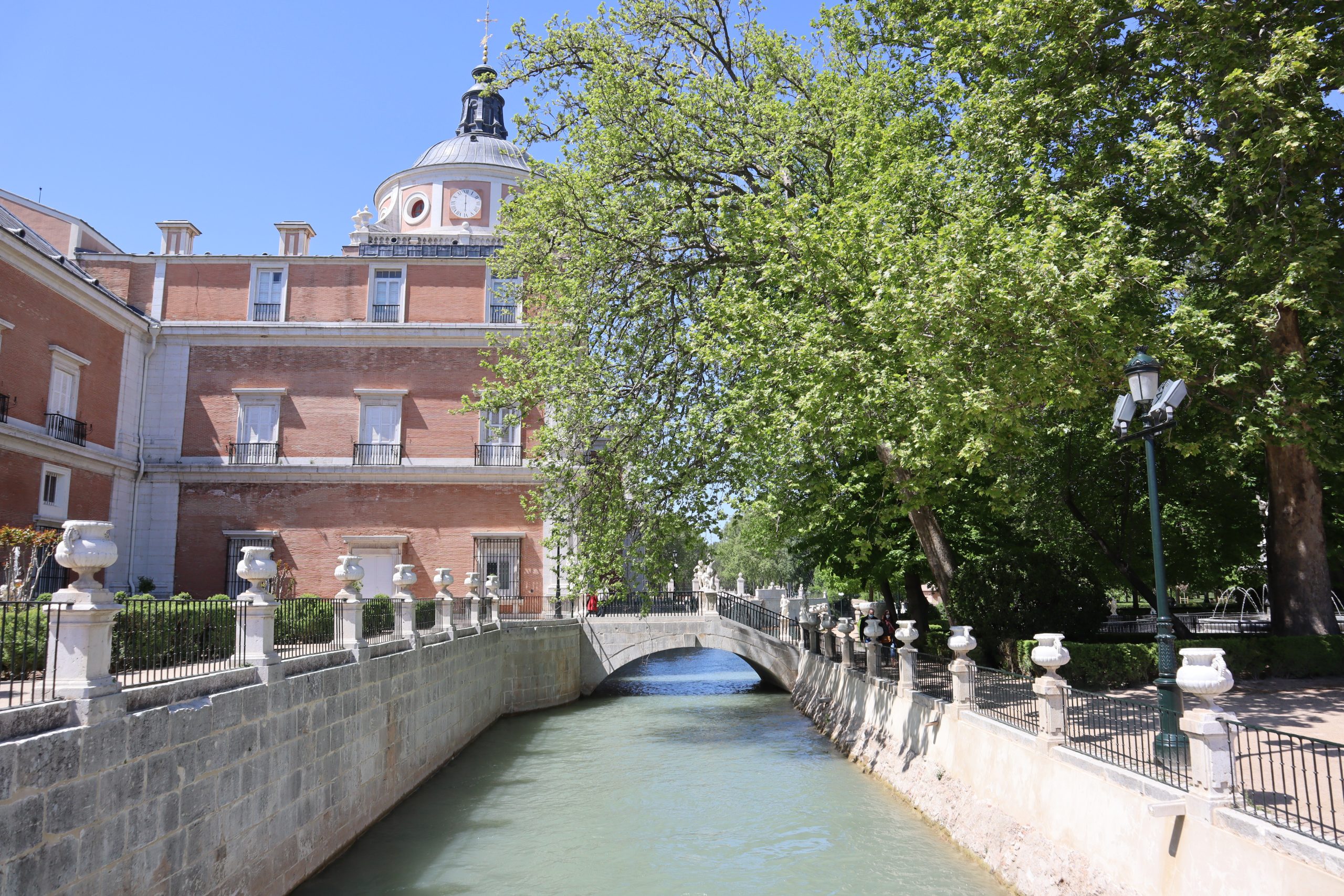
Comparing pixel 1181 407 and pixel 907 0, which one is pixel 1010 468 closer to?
pixel 1181 407

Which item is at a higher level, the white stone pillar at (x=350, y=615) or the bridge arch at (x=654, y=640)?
the white stone pillar at (x=350, y=615)

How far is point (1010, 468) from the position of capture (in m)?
21.3

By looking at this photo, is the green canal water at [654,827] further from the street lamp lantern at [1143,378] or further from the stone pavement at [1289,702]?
the street lamp lantern at [1143,378]

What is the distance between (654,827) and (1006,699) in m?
5.61

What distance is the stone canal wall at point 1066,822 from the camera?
272 inches

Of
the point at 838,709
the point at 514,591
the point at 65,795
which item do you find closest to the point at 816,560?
the point at 838,709

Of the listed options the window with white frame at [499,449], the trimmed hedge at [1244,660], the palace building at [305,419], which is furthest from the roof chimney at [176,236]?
the trimmed hedge at [1244,660]

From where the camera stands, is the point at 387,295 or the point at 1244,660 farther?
the point at 387,295

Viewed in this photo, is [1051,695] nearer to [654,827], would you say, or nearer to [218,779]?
[654,827]

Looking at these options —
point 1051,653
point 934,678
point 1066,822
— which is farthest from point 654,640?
point 1066,822

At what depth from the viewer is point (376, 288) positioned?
31.8m

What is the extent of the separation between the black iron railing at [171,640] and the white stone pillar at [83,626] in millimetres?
1005

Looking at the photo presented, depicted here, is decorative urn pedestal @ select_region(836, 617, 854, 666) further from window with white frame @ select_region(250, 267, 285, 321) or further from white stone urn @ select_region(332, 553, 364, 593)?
window with white frame @ select_region(250, 267, 285, 321)

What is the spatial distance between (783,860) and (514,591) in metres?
19.6
